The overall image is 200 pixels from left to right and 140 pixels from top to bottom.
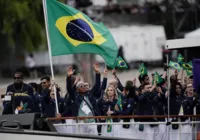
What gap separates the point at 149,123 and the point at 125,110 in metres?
1.01

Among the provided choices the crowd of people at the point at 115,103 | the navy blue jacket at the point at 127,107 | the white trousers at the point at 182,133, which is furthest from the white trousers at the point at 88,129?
the white trousers at the point at 182,133

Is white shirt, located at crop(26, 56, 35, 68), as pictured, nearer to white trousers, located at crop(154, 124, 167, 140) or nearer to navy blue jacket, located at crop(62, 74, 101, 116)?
navy blue jacket, located at crop(62, 74, 101, 116)

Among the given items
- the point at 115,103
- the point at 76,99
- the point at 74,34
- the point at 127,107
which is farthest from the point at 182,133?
the point at 74,34

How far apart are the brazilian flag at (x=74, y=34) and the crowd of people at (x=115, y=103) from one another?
1.45 ft

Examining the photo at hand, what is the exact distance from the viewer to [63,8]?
12703mm

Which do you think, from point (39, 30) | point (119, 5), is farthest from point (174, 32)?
point (39, 30)

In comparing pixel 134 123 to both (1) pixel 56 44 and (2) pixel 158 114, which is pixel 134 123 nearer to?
(2) pixel 158 114

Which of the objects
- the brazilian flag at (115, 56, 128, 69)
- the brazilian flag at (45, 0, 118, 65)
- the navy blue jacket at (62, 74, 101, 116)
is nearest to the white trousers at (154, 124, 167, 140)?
the navy blue jacket at (62, 74, 101, 116)

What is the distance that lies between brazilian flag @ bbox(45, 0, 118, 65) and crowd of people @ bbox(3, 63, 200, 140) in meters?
0.44

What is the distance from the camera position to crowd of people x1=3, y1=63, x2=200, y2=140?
11.4m

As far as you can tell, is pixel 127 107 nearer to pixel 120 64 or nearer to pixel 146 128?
pixel 146 128

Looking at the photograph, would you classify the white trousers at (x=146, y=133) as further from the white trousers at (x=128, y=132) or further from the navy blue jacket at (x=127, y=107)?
the navy blue jacket at (x=127, y=107)

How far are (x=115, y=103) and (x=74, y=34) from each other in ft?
4.87

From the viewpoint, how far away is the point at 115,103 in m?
12.4
